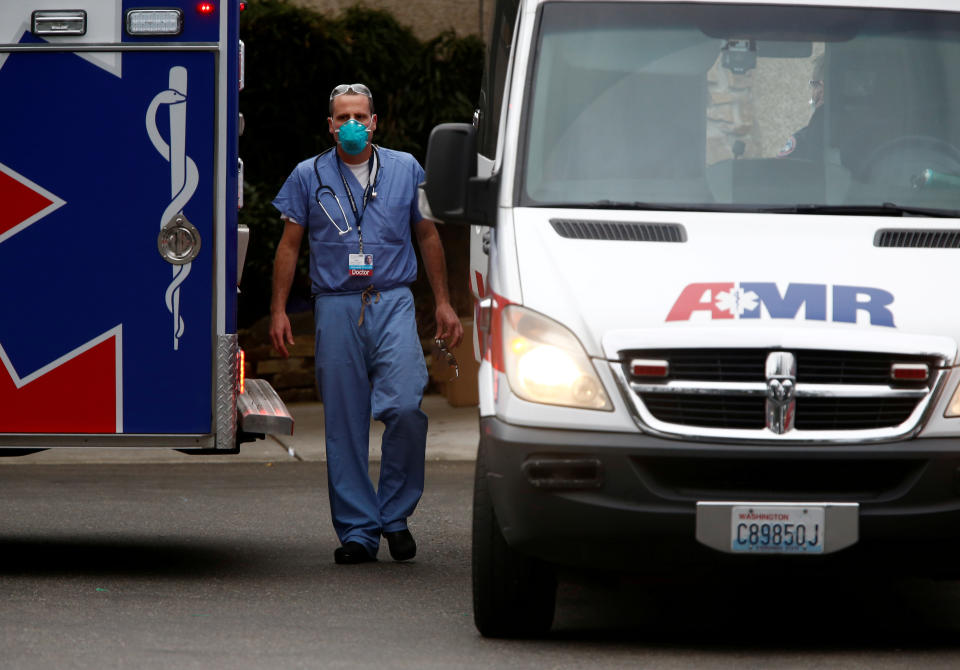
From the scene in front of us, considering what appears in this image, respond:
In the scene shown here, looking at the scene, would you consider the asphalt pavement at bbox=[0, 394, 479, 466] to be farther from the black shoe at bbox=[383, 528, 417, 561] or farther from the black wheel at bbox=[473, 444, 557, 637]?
the black wheel at bbox=[473, 444, 557, 637]

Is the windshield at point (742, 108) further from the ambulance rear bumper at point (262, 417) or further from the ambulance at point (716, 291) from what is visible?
the ambulance rear bumper at point (262, 417)

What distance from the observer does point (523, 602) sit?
19.7 feet

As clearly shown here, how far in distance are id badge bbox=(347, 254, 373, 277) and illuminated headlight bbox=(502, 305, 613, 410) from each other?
6.80 feet

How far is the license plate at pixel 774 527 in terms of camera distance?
5535 millimetres

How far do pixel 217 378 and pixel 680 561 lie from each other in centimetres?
252

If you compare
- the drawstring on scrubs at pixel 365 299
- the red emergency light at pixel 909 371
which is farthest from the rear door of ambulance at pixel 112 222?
the red emergency light at pixel 909 371

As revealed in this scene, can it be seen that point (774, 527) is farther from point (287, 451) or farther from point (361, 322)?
point (287, 451)

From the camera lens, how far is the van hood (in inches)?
220

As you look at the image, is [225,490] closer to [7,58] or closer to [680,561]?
[7,58]

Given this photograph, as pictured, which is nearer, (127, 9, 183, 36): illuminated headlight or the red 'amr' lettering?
the red 'amr' lettering

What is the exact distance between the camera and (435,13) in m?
14.8

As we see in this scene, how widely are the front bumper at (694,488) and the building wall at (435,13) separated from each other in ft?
31.0

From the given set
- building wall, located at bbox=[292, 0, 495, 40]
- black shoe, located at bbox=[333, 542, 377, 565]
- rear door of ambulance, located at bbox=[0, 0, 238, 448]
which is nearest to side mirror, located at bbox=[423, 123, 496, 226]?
rear door of ambulance, located at bbox=[0, 0, 238, 448]

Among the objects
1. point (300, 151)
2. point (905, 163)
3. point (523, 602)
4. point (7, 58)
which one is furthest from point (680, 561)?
point (300, 151)
